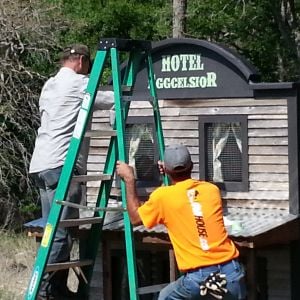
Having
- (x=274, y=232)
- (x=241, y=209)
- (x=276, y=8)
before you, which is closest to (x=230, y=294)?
(x=274, y=232)

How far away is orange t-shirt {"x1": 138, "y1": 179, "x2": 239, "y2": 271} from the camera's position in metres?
6.10

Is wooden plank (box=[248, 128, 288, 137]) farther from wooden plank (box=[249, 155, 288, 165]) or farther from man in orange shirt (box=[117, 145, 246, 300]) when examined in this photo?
man in orange shirt (box=[117, 145, 246, 300])

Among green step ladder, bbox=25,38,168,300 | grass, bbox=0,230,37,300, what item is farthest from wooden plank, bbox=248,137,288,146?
grass, bbox=0,230,37,300

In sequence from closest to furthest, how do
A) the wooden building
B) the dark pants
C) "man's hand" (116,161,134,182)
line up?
"man's hand" (116,161,134,182) < the dark pants < the wooden building

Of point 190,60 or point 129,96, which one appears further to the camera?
point 190,60

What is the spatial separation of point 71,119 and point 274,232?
221 centimetres

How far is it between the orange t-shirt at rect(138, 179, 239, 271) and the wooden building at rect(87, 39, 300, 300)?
7.51 feet

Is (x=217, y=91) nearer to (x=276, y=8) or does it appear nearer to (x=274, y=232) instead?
(x=274, y=232)

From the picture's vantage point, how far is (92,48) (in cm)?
1614

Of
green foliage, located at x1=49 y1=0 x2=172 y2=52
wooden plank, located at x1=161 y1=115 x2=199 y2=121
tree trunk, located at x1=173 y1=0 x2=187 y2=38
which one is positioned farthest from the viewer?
green foliage, located at x1=49 y1=0 x2=172 y2=52

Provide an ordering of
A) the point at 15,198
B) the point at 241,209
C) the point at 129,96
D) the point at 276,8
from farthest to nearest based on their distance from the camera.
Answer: the point at 276,8, the point at 15,198, the point at 241,209, the point at 129,96

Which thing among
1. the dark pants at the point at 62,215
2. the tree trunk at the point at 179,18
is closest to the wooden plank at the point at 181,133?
the dark pants at the point at 62,215

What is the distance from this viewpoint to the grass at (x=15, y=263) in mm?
11648

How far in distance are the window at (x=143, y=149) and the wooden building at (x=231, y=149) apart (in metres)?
0.01
